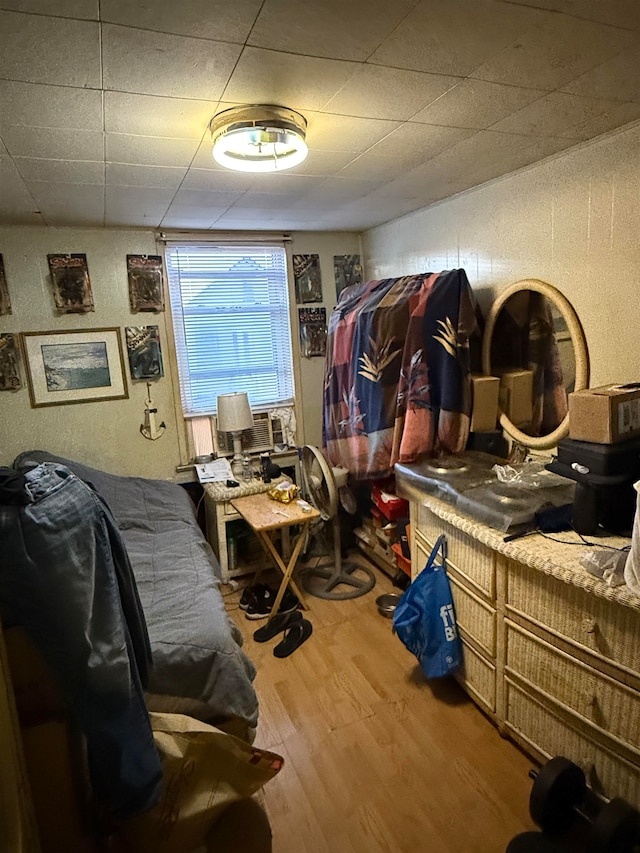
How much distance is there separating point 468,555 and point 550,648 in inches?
17.4

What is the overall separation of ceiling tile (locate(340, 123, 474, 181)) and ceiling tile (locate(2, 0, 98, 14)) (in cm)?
103

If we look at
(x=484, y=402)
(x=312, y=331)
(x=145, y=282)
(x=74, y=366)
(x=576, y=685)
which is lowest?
(x=576, y=685)

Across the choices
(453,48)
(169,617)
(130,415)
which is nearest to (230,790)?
(169,617)

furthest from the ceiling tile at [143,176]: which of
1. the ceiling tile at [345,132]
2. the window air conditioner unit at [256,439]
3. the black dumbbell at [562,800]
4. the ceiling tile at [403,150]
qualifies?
the black dumbbell at [562,800]

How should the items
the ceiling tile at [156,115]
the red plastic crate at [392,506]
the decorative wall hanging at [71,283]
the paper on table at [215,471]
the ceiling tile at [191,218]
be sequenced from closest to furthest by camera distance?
the ceiling tile at [156,115], the ceiling tile at [191,218], the red plastic crate at [392,506], the decorative wall hanging at [71,283], the paper on table at [215,471]

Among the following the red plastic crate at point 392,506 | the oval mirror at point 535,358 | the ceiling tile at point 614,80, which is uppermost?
the ceiling tile at point 614,80

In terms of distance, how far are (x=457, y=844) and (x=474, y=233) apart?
2.60 m

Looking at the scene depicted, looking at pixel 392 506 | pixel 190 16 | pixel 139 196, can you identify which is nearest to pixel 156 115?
pixel 190 16

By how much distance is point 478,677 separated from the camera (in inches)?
79.1

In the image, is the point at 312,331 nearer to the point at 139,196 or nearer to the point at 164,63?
the point at 139,196

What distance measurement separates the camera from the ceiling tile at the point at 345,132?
1606 mm

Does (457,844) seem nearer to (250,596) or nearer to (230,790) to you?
(230,790)

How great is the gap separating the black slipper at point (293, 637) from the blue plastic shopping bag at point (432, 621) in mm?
671

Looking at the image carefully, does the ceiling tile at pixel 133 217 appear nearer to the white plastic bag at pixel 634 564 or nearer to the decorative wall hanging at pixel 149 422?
the decorative wall hanging at pixel 149 422
